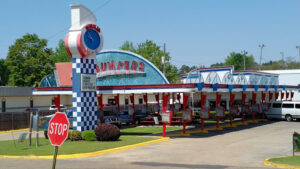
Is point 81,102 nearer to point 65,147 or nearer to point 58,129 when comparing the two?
point 65,147

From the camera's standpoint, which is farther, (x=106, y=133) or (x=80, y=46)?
(x=80, y=46)

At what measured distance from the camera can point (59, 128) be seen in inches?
317

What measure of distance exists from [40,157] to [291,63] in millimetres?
118997

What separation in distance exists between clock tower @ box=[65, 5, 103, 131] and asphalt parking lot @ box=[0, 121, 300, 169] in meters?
5.00

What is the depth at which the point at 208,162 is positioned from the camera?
15.6m

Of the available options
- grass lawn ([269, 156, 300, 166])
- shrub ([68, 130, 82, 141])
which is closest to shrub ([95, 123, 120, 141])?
shrub ([68, 130, 82, 141])

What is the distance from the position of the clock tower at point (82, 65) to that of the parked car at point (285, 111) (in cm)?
2094

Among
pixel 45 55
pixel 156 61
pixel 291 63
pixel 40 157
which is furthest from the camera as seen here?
pixel 291 63

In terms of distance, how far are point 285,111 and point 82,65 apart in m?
22.4

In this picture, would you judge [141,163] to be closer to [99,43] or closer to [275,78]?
[99,43]

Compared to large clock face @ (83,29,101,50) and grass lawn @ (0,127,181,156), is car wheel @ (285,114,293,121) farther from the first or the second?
large clock face @ (83,29,101,50)

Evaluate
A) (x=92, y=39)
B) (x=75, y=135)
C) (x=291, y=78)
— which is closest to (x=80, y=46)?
(x=92, y=39)

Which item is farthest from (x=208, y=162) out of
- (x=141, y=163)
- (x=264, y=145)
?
(x=264, y=145)

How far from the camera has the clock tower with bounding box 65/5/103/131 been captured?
933 inches
